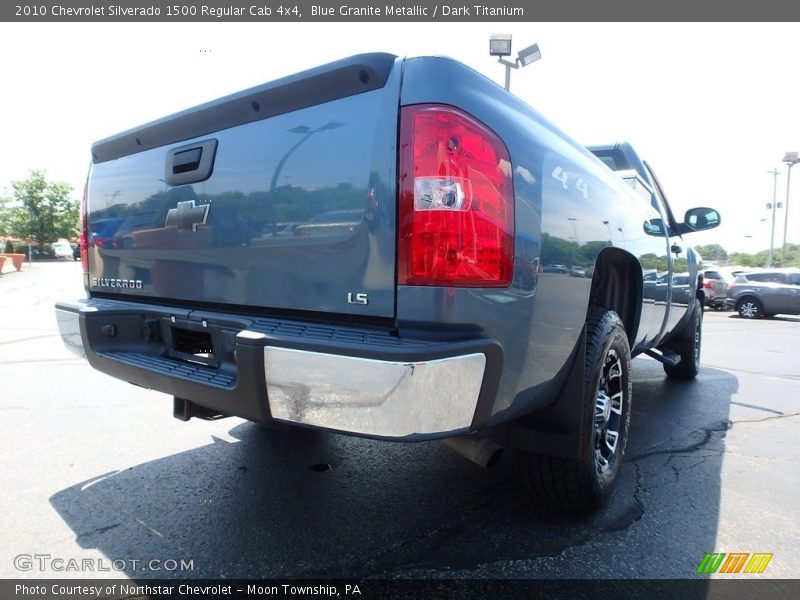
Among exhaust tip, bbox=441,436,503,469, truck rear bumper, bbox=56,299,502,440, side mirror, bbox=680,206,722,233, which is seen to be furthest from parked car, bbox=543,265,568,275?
side mirror, bbox=680,206,722,233

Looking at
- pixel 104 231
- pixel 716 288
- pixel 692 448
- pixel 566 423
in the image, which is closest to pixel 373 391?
pixel 566 423

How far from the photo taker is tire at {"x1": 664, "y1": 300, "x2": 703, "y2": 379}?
531 cm

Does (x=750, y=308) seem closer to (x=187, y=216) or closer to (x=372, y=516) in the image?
(x=372, y=516)

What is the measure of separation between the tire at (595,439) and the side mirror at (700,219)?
7.91ft

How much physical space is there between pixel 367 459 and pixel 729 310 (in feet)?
70.6

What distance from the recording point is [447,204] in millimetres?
1593

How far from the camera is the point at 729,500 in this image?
2676 mm

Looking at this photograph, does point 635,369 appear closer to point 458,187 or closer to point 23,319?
point 458,187

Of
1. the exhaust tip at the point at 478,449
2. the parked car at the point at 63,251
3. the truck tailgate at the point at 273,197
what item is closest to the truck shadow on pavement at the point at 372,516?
the exhaust tip at the point at 478,449

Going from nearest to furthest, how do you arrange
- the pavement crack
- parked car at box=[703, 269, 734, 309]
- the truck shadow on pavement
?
the truck shadow on pavement → the pavement crack → parked car at box=[703, 269, 734, 309]

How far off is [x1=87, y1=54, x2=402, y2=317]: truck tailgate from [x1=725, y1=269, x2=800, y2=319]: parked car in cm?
1841

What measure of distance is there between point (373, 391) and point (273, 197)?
0.87 m

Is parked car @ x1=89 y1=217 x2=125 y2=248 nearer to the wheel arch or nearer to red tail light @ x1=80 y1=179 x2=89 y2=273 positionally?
red tail light @ x1=80 y1=179 x2=89 y2=273

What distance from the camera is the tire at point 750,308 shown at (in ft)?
53.5
